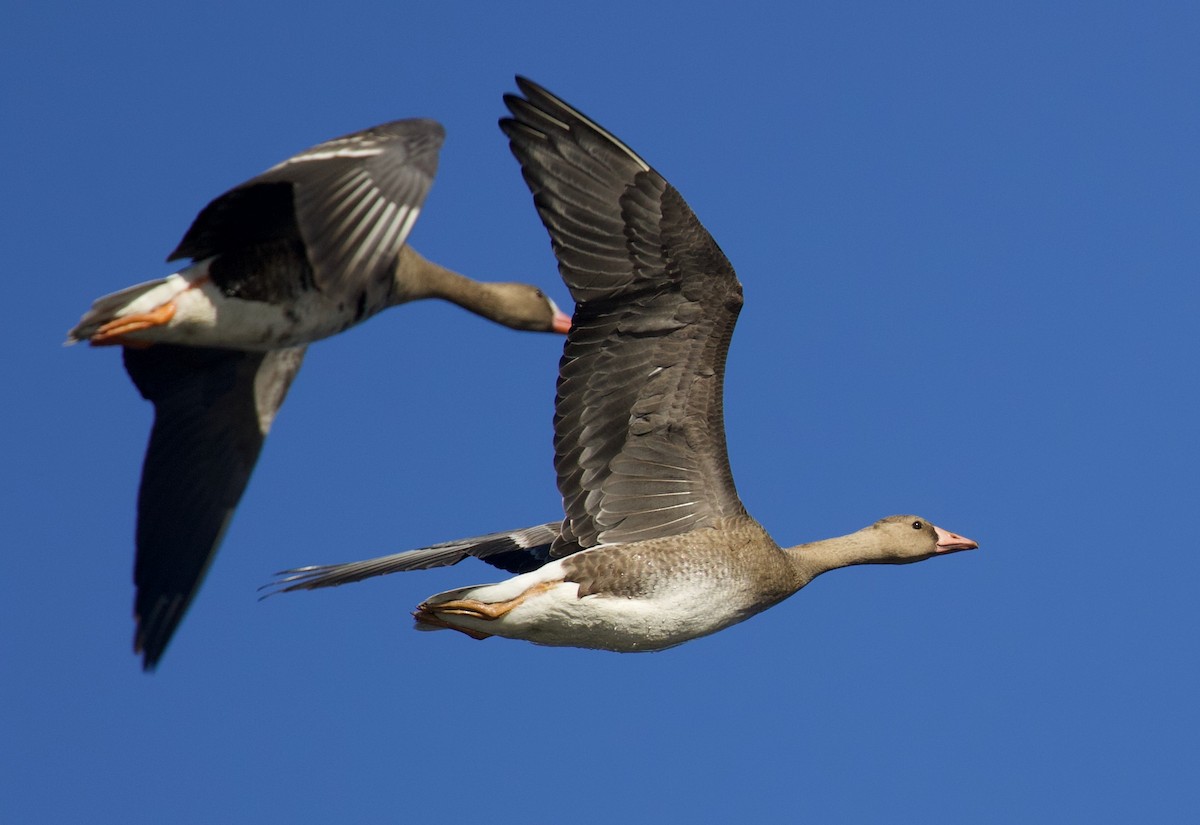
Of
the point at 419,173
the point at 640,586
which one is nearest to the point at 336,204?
the point at 419,173

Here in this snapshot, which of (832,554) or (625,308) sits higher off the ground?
(625,308)

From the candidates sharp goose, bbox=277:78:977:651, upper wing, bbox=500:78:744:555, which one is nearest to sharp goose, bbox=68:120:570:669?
upper wing, bbox=500:78:744:555

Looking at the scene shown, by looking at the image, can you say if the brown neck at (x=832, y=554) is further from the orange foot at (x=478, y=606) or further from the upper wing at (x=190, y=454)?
the upper wing at (x=190, y=454)

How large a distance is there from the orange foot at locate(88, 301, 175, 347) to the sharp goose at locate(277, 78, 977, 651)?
2472 millimetres

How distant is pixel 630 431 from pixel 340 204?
2.51 meters

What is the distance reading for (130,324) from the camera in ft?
40.1

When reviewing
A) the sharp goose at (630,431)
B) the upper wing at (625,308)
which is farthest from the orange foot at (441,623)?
the upper wing at (625,308)

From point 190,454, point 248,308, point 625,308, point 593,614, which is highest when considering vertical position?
point 248,308

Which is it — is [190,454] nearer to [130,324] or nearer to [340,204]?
[130,324]

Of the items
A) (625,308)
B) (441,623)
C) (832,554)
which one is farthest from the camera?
(832,554)

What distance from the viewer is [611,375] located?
12055 mm

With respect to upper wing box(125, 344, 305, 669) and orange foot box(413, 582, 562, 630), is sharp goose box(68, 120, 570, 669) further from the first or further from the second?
orange foot box(413, 582, 562, 630)

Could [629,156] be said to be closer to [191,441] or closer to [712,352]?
[712,352]

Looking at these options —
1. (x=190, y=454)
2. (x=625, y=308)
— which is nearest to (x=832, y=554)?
(x=625, y=308)
